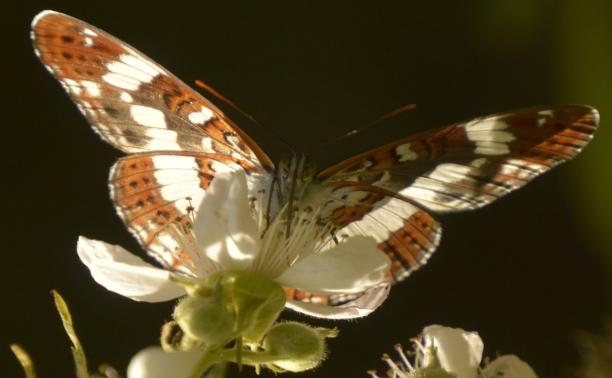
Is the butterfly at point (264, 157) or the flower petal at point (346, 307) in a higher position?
the butterfly at point (264, 157)

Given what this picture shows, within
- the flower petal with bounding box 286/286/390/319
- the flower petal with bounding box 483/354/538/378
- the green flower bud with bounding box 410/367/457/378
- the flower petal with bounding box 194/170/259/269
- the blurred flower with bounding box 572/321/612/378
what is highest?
the flower petal with bounding box 194/170/259/269

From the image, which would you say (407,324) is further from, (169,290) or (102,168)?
(169,290)

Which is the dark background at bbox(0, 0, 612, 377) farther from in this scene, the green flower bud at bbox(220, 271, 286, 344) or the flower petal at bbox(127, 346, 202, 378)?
the flower petal at bbox(127, 346, 202, 378)

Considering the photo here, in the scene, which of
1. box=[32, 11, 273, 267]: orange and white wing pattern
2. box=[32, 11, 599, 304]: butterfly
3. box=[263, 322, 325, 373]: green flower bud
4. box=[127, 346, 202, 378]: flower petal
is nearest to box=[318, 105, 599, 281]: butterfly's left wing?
box=[32, 11, 599, 304]: butterfly

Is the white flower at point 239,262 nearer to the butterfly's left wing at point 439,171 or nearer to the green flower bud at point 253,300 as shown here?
the green flower bud at point 253,300

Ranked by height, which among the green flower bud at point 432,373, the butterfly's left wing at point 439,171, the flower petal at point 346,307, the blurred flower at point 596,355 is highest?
the butterfly's left wing at point 439,171

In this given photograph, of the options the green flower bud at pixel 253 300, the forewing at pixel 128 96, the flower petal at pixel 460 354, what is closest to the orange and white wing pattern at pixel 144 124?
the forewing at pixel 128 96

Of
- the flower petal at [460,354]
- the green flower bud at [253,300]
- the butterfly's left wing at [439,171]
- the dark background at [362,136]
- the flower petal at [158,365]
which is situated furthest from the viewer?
the dark background at [362,136]
